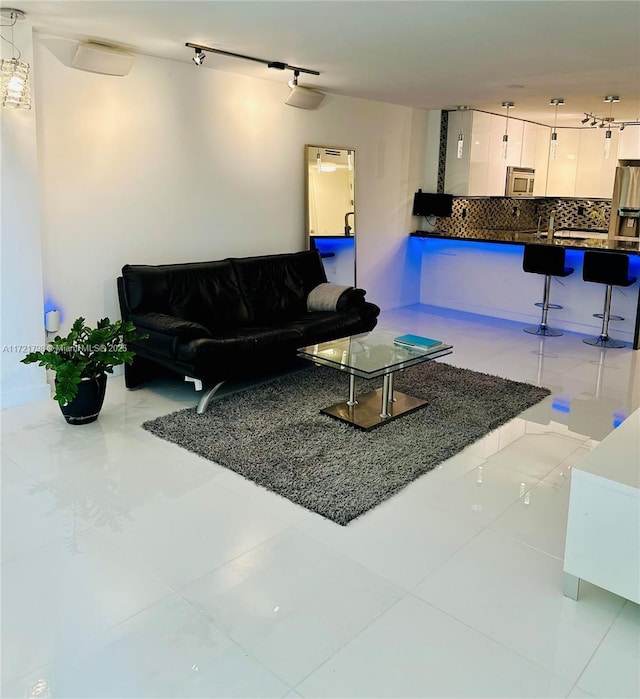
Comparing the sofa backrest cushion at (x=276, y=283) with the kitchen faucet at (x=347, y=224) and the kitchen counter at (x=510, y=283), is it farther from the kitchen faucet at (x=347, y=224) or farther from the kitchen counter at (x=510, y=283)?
the kitchen counter at (x=510, y=283)

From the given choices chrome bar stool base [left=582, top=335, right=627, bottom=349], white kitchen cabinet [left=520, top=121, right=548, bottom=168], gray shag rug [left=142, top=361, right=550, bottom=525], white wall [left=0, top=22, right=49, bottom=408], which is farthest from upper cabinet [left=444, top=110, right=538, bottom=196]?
white wall [left=0, top=22, right=49, bottom=408]

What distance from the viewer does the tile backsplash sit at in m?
7.58

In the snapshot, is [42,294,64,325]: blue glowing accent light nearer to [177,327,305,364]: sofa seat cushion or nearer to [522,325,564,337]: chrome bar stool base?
[177,327,305,364]: sofa seat cushion

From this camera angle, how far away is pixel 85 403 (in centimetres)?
372

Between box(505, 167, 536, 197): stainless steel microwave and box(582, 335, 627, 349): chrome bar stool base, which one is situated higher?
box(505, 167, 536, 197): stainless steel microwave

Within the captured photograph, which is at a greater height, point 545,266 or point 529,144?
point 529,144

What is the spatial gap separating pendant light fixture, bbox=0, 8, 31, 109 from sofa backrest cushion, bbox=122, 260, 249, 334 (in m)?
1.28

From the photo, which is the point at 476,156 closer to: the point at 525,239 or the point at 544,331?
the point at 525,239

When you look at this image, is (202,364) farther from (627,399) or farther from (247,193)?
(627,399)

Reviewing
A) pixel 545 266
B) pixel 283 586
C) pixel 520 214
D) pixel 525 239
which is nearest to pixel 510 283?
pixel 525 239

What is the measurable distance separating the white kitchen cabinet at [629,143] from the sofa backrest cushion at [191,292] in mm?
6154

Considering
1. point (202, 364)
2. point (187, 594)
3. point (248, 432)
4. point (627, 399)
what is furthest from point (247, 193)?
point (187, 594)

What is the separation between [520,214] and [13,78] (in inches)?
261

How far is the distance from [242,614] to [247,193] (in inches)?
162
